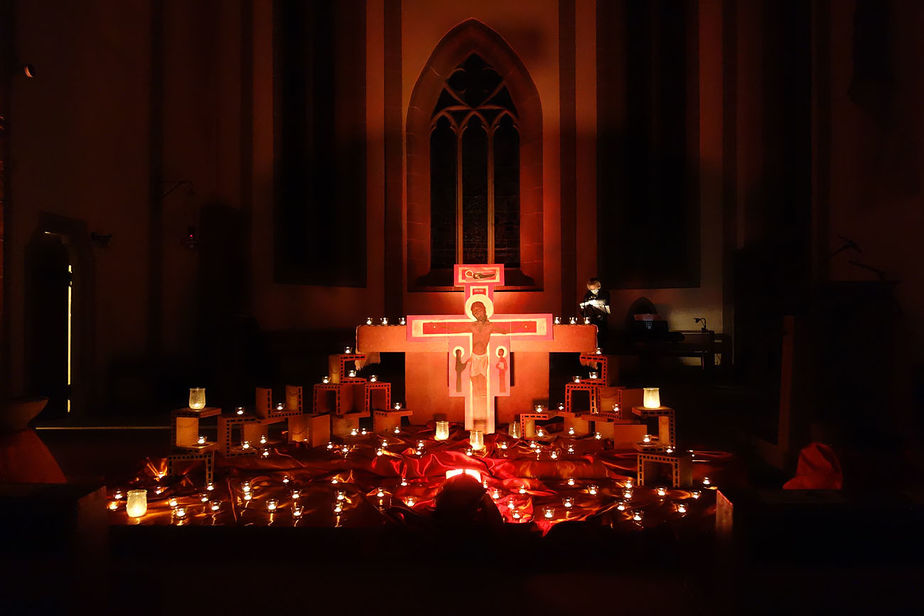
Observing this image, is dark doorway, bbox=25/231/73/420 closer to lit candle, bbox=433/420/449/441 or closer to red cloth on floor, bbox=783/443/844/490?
lit candle, bbox=433/420/449/441

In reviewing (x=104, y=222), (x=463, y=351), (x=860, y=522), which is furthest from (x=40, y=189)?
(x=860, y=522)

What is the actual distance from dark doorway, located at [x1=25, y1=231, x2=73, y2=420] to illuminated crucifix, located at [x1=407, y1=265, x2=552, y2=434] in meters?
3.89

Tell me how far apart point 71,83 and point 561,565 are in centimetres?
636

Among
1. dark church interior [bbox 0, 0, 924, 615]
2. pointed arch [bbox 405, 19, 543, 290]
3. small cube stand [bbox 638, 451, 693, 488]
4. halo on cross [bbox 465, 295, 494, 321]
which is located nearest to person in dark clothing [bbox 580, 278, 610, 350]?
dark church interior [bbox 0, 0, 924, 615]

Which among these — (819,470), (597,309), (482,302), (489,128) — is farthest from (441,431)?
(489,128)

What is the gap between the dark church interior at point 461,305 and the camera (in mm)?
2158

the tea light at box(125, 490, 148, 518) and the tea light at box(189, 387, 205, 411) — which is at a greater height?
the tea light at box(189, 387, 205, 411)

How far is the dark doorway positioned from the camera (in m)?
5.29

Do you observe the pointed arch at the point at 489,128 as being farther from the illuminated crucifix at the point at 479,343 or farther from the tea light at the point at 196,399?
the tea light at the point at 196,399

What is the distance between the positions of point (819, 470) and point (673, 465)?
783mm

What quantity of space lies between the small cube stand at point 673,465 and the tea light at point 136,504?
2718 mm

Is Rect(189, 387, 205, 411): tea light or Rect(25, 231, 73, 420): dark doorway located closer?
Rect(189, 387, 205, 411): tea light

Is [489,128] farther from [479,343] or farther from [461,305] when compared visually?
[479,343]

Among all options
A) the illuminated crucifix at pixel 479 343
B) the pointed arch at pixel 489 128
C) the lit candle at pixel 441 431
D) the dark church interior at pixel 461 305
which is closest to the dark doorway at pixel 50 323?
the dark church interior at pixel 461 305
